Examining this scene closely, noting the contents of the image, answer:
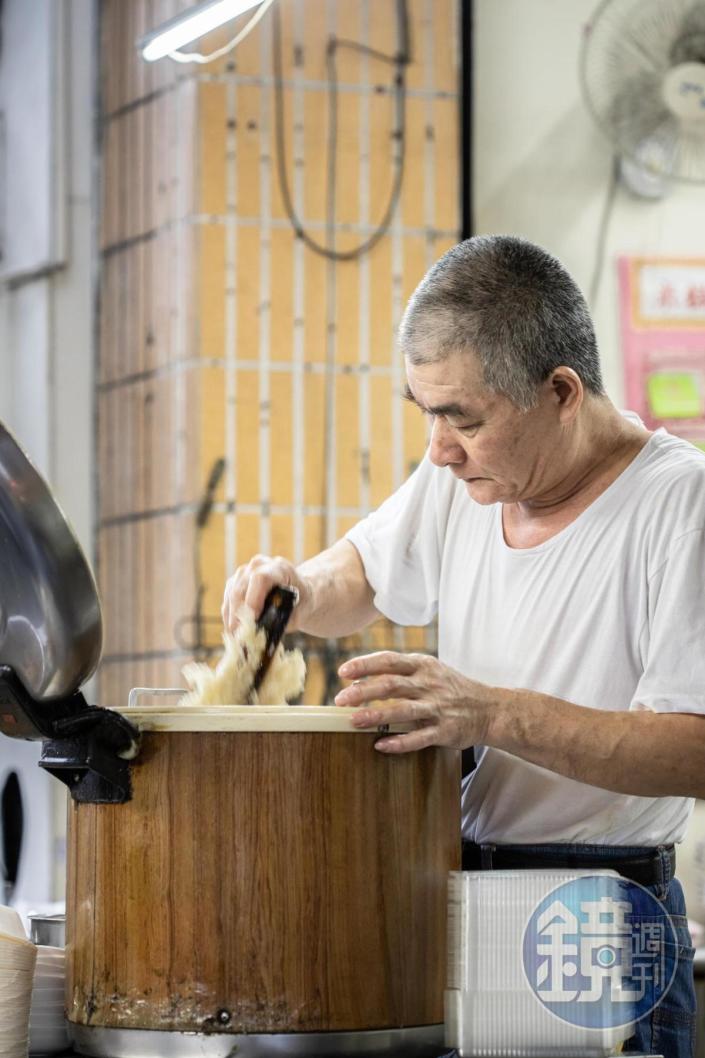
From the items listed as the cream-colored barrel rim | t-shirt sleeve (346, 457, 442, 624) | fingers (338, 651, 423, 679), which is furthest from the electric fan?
the cream-colored barrel rim

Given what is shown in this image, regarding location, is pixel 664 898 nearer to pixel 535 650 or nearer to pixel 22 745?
pixel 535 650

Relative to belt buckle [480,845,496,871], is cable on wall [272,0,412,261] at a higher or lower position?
higher

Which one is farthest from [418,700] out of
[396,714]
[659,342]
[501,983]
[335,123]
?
[659,342]

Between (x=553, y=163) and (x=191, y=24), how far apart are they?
1.51 m

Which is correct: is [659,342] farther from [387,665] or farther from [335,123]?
[387,665]

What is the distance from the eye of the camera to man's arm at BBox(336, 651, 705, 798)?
1543mm

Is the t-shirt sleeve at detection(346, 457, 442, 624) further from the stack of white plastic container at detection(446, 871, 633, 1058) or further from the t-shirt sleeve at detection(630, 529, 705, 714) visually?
the stack of white plastic container at detection(446, 871, 633, 1058)

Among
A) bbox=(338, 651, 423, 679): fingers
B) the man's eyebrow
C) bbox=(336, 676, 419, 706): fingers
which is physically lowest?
bbox=(336, 676, 419, 706): fingers

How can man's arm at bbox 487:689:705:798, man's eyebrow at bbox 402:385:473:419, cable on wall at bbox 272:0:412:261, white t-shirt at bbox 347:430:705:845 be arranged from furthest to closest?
cable on wall at bbox 272:0:412:261, man's eyebrow at bbox 402:385:473:419, white t-shirt at bbox 347:430:705:845, man's arm at bbox 487:689:705:798

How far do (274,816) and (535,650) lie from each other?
52 centimetres

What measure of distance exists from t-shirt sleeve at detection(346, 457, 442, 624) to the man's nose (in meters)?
0.22

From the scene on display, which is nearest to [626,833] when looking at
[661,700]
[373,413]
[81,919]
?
[661,700]

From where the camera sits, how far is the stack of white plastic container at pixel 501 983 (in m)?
1.28

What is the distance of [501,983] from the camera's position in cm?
130
